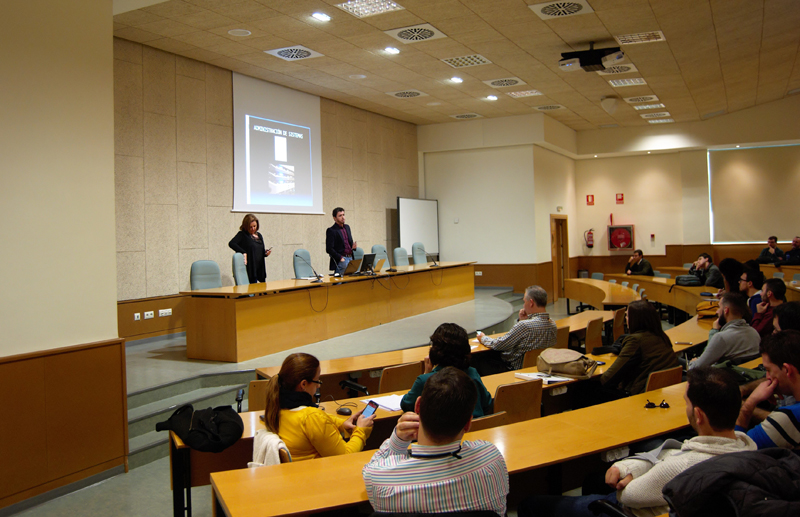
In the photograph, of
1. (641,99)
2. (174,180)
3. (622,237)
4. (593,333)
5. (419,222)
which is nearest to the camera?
(593,333)

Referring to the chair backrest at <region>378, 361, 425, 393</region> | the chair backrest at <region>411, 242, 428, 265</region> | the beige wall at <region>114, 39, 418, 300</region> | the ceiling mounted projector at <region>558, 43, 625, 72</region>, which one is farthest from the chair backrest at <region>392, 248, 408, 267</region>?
the chair backrest at <region>378, 361, 425, 393</region>

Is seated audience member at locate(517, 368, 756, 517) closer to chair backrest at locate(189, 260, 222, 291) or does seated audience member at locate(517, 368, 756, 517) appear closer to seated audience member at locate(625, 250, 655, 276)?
chair backrest at locate(189, 260, 222, 291)

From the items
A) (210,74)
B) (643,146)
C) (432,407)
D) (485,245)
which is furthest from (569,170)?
(432,407)

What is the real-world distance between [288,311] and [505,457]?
454 centimetres

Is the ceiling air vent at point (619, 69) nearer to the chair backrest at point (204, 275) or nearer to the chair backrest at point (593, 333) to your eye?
the chair backrest at point (593, 333)

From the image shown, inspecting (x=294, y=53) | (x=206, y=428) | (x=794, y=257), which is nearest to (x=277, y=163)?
(x=294, y=53)

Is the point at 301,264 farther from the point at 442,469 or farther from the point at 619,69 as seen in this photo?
the point at 442,469

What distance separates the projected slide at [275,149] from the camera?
820 cm

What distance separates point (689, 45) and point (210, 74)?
664 centimetres

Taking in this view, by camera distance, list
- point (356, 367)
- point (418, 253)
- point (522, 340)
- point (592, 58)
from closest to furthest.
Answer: point (356, 367), point (522, 340), point (592, 58), point (418, 253)

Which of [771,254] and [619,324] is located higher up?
[771,254]

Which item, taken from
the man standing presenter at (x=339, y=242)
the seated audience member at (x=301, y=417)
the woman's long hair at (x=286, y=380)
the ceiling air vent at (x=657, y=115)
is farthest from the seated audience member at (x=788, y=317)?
the ceiling air vent at (x=657, y=115)

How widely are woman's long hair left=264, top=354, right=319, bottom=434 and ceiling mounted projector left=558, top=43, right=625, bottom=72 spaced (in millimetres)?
6510

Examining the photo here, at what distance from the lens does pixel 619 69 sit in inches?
337
